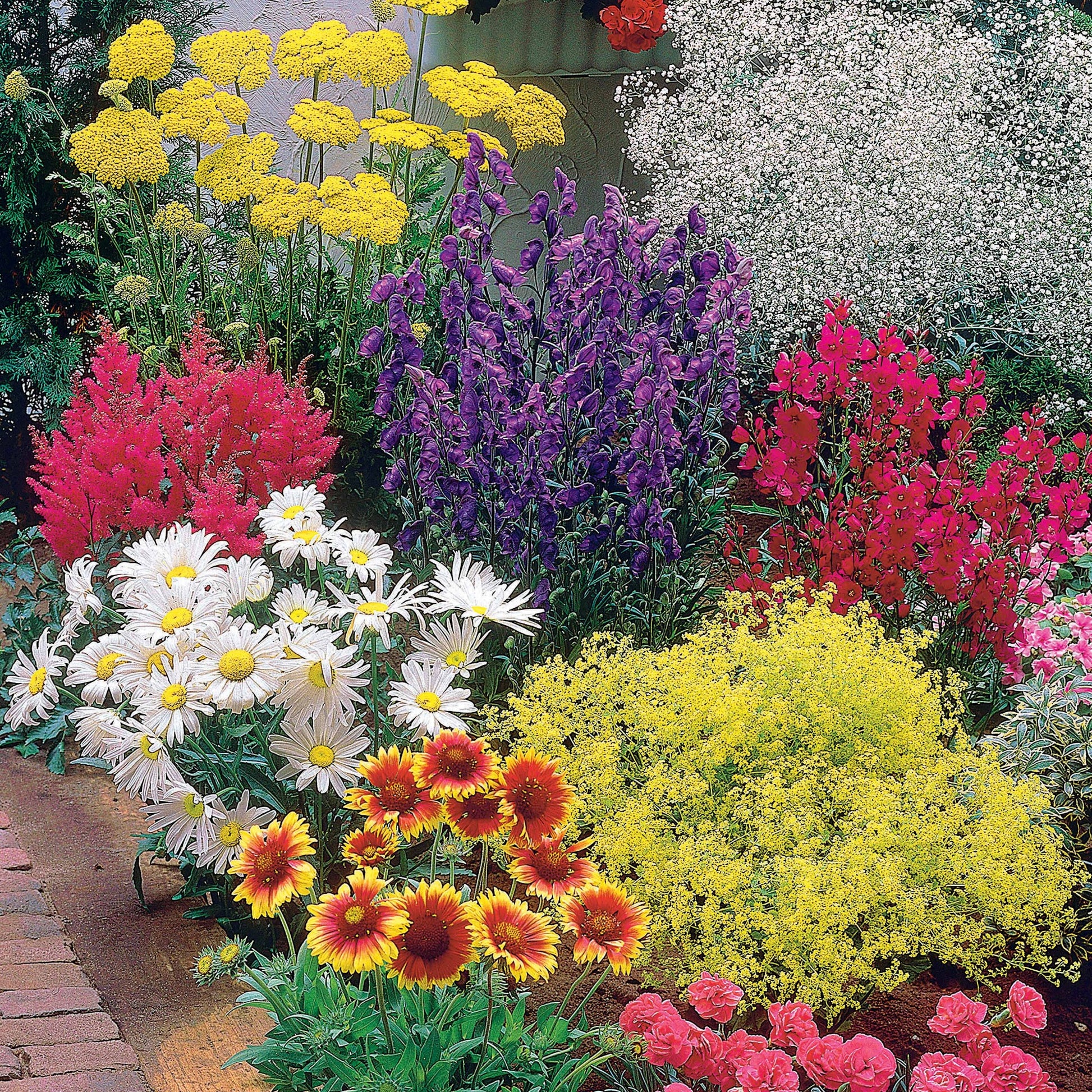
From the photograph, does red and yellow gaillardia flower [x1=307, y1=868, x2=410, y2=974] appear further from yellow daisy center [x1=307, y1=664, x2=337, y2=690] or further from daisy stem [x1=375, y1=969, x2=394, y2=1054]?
yellow daisy center [x1=307, y1=664, x2=337, y2=690]

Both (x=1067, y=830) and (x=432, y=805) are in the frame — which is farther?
(x=1067, y=830)

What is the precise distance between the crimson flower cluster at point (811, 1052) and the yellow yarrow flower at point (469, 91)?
3.18 meters

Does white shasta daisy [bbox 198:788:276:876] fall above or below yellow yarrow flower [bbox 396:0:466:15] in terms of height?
below

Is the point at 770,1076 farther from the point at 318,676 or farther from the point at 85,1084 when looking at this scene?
the point at 85,1084

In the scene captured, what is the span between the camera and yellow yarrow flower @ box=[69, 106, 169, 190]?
3.67 m

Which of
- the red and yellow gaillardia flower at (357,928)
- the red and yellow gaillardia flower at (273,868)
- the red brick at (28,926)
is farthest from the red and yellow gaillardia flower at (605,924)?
the red brick at (28,926)

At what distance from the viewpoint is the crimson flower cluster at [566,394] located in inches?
122

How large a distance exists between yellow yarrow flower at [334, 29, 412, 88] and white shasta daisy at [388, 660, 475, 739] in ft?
8.19

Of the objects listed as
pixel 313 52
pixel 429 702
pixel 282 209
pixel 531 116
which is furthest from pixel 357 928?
pixel 531 116

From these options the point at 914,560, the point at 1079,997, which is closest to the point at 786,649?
the point at 914,560

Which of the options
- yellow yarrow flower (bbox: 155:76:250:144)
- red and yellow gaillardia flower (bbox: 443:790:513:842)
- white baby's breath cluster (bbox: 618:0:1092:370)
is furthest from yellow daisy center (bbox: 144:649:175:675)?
white baby's breath cluster (bbox: 618:0:1092:370)

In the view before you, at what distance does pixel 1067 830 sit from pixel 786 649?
2.65 ft

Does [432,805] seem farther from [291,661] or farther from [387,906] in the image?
[291,661]

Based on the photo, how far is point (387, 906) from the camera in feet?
5.23
